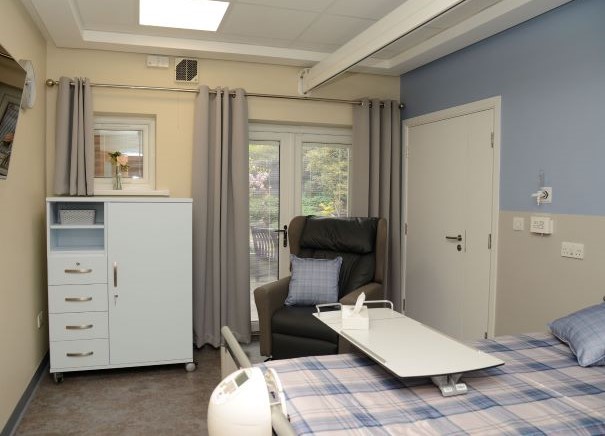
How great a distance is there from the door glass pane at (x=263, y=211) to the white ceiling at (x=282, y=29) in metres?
0.81

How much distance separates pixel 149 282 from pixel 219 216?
799mm

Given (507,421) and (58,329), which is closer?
(507,421)

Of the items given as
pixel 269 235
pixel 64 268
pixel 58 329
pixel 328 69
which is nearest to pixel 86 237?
pixel 64 268

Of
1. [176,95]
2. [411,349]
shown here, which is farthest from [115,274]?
[411,349]

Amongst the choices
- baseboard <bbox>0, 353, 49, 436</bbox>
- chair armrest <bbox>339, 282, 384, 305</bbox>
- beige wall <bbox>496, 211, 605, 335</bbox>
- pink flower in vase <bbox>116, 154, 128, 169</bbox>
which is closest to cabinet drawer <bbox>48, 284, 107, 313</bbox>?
baseboard <bbox>0, 353, 49, 436</bbox>

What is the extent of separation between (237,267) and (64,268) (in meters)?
1.29

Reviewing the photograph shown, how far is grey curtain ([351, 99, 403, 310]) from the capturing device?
427 centimetres

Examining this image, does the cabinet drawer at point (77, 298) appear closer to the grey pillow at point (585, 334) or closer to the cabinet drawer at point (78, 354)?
the cabinet drawer at point (78, 354)

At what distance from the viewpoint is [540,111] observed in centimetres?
299

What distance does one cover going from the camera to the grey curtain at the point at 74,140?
3.56 meters

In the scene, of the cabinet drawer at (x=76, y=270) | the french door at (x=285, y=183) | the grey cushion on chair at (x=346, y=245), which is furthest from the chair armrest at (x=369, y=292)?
the cabinet drawer at (x=76, y=270)

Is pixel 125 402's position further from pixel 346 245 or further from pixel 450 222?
pixel 450 222

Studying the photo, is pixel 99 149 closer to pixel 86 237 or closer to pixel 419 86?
pixel 86 237

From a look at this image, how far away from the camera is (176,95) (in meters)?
3.93
